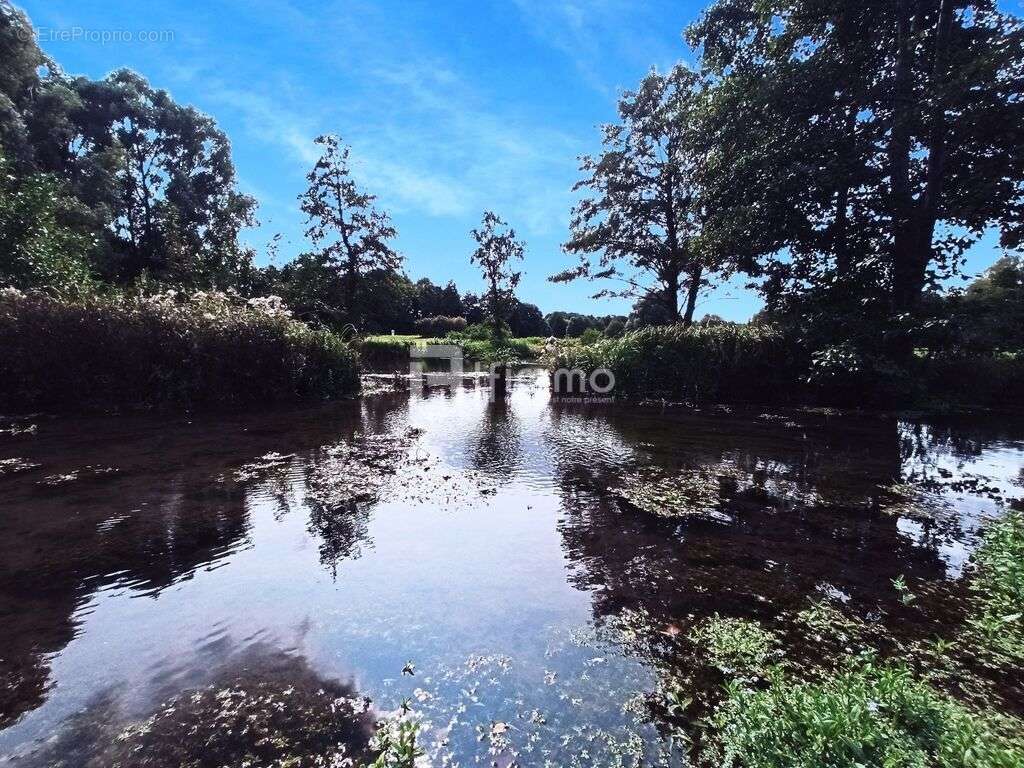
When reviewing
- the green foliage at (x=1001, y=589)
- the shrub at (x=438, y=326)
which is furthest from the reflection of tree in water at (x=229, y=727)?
the shrub at (x=438, y=326)

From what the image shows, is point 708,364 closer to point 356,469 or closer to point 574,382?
point 574,382

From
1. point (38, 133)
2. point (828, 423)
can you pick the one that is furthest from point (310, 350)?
point (38, 133)

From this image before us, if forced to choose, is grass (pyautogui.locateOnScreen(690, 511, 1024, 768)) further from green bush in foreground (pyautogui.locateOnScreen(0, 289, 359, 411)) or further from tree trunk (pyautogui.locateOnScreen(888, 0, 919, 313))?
tree trunk (pyautogui.locateOnScreen(888, 0, 919, 313))

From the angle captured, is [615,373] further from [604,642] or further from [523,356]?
[523,356]

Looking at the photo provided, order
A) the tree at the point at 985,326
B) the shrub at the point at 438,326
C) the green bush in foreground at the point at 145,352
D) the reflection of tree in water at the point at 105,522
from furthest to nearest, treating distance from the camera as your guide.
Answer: the shrub at the point at 438,326 < the tree at the point at 985,326 < the green bush in foreground at the point at 145,352 < the reflection of tree in water at the point at 105,522

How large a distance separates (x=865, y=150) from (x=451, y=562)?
617 inches

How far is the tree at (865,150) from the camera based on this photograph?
12242mm

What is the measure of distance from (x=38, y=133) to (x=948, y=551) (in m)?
39.4

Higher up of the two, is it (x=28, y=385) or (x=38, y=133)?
(x=38, y=133)

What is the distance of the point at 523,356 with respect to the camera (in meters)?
35.0

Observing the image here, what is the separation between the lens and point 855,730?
1787 millimetres

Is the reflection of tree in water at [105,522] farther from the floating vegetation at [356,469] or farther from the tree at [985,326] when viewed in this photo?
the tree at [985,326]

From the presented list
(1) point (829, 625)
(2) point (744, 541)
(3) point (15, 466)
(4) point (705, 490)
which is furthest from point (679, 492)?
(3) point (15, 466)

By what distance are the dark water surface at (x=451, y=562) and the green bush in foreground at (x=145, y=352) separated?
10.1ft
